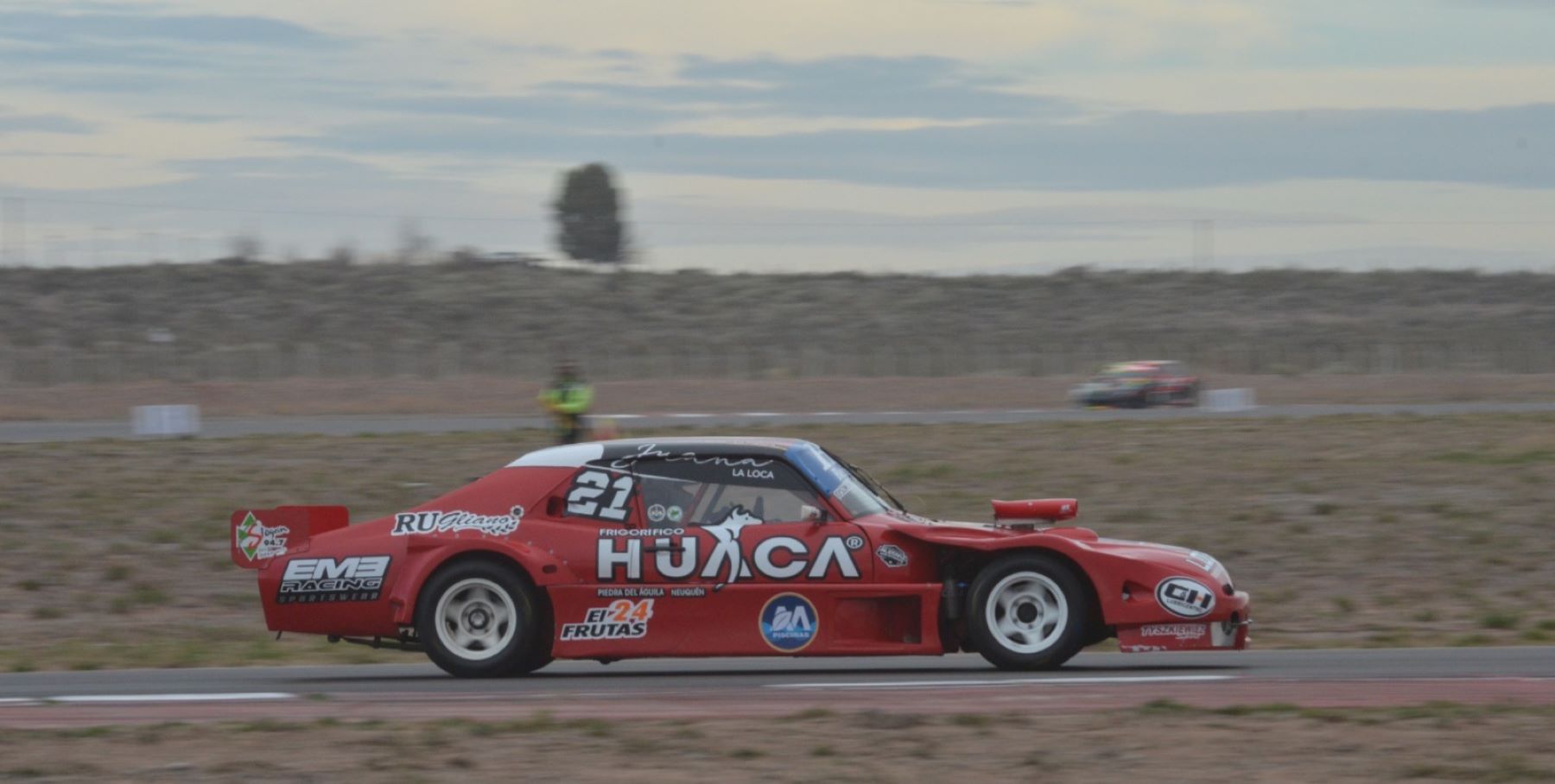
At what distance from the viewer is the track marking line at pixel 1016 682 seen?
8281mm

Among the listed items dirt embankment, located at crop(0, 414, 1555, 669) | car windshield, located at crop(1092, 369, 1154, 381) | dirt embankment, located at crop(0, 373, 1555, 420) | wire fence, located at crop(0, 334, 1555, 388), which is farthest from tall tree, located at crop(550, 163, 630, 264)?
dirt embankment, located at crop(0, 414, 1555, 669)

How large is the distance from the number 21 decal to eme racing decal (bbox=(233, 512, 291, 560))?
156 centimetres

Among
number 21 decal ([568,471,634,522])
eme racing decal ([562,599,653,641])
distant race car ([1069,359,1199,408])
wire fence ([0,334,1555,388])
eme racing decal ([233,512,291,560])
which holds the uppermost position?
wire fence ([0,334,1555,388])

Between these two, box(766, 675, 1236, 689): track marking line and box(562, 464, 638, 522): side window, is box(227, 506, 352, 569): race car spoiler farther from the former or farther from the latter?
box(766, 675, 1236, 689): track marking line

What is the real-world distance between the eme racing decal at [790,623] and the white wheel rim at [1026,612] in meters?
0.88

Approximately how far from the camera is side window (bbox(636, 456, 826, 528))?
29.8 ft

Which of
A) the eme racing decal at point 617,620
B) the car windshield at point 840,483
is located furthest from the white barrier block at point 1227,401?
the eme racing decal at point 617,620

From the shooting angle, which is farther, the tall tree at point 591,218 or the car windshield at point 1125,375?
the tall tree at point 591,218

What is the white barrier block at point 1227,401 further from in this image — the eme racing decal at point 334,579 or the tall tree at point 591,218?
the tall tree at point 591,218

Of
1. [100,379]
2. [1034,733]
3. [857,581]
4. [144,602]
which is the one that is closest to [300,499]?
[144,602]

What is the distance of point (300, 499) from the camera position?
18766 millimetres

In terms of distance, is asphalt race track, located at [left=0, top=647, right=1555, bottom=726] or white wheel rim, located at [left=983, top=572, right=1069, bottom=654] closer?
asphalt race track, located at [left=0, top=647, right=1555, bottom=726]

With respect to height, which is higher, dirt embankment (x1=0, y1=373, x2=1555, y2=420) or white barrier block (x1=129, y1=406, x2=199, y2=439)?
dirt embankment (x1=0, y1=373, x2=1555, y2=420)

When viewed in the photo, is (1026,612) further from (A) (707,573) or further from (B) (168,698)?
(B) (168,698)
